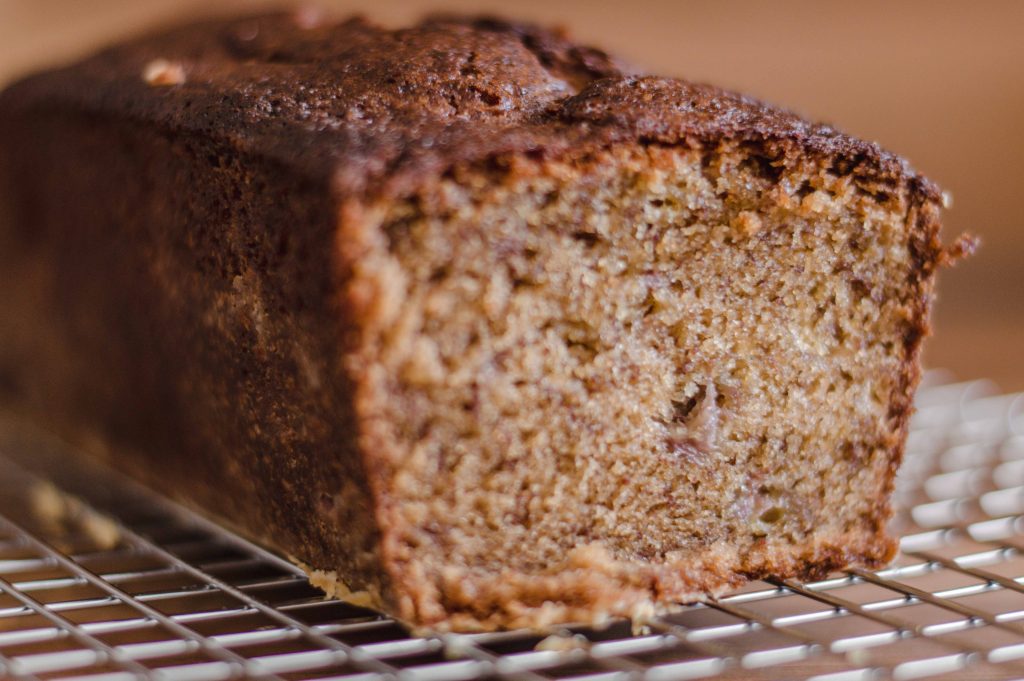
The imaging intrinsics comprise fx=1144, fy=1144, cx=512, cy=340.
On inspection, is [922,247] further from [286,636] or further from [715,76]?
[715,76]

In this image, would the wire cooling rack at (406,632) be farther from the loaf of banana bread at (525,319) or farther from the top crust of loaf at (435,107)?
the top crust of loaf at (435,107)

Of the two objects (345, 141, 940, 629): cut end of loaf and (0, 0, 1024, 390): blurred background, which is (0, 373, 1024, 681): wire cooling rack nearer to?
(345, 141, 940, 629): cut end of loaf

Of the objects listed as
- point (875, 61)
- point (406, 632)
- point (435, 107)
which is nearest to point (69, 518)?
point (406, 632)

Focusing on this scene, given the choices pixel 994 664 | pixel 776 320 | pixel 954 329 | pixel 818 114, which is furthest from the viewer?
pixel 818 114

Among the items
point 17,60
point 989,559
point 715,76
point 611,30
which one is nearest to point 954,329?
point 715,76

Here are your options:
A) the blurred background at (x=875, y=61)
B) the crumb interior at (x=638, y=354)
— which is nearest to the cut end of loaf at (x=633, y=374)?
the crumb interior at (x=638, y=354)

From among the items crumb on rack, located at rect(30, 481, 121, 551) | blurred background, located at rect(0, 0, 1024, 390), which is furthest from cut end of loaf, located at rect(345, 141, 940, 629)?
blurred background, located at rect(0, 0, 1024, 390)
